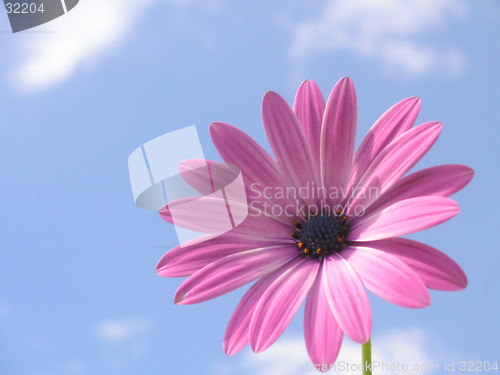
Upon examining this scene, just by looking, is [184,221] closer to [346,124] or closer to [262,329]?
[262,329]

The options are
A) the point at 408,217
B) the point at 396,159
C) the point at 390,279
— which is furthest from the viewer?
the point at 396,159

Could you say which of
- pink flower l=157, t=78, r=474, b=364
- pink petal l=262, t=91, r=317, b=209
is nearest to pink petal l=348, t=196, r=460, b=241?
pink flower l=157, t=78, r=474, b=364

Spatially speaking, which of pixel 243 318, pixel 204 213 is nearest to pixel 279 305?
pixel 243 318

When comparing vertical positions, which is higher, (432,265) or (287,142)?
(287,142)

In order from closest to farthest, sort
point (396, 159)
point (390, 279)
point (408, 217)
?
point (390, 279) → point (408, 217) → point (396, 159)

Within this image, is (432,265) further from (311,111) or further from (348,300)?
(311,111)
